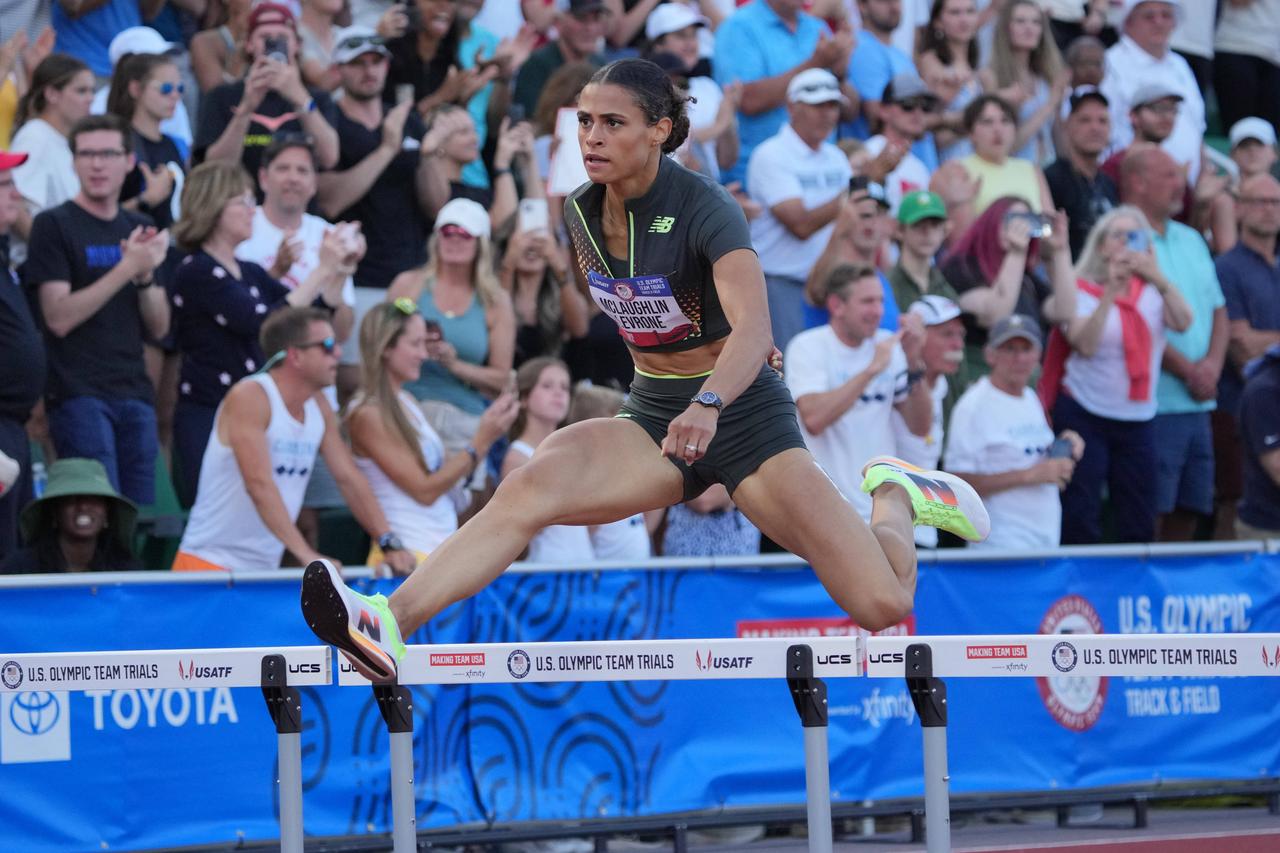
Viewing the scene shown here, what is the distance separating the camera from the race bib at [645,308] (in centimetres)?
568

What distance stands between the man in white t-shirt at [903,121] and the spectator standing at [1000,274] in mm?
605

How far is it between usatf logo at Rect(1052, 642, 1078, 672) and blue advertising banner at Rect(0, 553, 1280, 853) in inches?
119

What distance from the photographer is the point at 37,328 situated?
29.0ft

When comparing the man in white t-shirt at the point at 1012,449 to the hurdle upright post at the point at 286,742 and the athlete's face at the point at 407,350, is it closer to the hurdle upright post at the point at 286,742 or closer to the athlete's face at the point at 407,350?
the athlete's face at the point at 407,350

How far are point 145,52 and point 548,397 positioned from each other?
10.2 ft

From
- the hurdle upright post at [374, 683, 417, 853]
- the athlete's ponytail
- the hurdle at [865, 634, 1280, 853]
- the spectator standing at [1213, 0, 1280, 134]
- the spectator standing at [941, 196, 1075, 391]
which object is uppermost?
the spectator standing at [1213, 0, 1280, 134]

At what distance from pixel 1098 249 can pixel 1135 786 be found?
11.9 ft

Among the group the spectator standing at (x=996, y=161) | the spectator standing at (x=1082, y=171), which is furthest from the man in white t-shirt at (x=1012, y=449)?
the spectator standing at (x=1082, y=171)

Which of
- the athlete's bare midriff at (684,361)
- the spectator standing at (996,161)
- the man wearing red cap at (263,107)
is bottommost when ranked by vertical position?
the athlete's bare midriff at (684,361)

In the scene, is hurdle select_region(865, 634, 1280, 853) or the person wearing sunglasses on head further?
the person wearing sunglasses on head

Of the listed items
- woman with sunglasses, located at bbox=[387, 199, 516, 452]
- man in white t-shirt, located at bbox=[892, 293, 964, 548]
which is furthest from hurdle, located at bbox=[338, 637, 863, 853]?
man in white t-shirt, located at bbox=[892, 293, 964, 548]

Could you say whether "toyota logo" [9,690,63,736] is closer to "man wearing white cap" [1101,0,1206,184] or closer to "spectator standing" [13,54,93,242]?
"spectator standing" [13,54,93,242]

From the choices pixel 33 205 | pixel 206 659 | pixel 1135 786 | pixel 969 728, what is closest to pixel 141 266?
pixel 33 205

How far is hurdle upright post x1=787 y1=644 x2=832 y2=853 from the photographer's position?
18.7 feet
